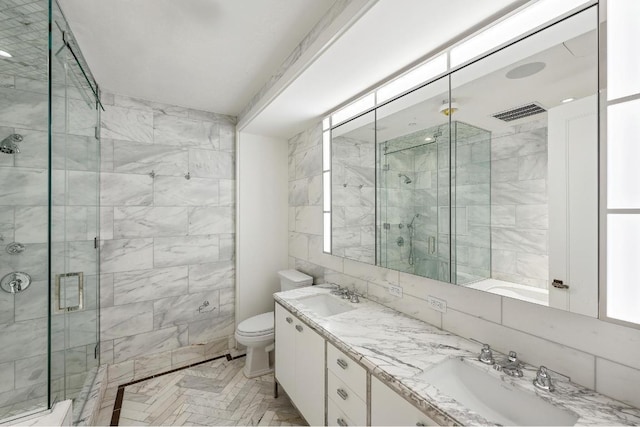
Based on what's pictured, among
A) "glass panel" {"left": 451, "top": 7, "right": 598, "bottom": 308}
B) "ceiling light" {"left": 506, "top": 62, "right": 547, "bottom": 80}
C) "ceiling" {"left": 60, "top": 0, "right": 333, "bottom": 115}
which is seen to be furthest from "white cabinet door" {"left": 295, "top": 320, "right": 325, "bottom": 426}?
"ceiling" {"left": 60, "top": 0, "right": 333, "bottom": 115}

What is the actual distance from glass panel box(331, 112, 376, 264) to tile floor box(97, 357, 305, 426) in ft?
4.50

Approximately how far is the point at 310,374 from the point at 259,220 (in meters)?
1.84

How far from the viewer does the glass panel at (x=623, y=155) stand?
2.64ft

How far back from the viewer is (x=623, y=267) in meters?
0.83

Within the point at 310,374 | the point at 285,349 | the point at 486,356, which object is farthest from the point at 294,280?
the point at 486,356

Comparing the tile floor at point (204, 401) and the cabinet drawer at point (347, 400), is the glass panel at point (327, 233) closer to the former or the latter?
the cabinet drawer at point (347, 400)

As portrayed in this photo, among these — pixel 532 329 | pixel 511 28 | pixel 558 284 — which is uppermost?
pixel 511 28

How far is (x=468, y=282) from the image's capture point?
1.29m

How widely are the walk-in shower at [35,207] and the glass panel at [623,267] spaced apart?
251 cm

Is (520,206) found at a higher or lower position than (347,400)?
higher

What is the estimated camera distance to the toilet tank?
102 inches

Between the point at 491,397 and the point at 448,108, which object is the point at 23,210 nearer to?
the point at 448,108

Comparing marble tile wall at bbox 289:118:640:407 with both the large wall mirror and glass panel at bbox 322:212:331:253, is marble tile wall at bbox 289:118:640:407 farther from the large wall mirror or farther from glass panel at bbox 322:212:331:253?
glass panel at bbox 322:212:331:253

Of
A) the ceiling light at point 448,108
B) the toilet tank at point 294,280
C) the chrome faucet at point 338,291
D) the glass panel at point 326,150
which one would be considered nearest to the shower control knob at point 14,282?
the toilet tank at point 294,280
